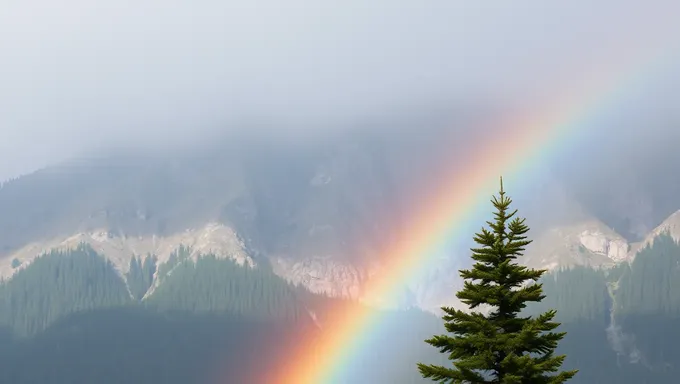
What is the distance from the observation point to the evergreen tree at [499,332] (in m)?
39.5

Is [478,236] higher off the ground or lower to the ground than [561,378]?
higher

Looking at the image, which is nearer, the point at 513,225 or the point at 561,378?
the point at 561,378

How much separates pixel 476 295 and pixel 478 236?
2.96 meters

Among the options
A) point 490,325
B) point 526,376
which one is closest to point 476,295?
point 490,325

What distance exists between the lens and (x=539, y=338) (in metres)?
40.5

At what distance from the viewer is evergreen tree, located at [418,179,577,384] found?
129ft

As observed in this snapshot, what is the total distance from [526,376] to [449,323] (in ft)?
12.7

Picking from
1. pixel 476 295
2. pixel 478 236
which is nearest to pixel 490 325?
pixel 476 295

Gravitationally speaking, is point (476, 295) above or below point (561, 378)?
above

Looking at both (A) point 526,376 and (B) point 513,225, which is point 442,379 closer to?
(A) point 526,376

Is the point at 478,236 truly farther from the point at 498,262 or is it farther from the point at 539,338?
the point at 539,338

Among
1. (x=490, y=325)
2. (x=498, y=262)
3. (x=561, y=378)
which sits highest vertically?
(x=498, y=262)

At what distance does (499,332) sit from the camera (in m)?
41.5

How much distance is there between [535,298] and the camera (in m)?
41.4
